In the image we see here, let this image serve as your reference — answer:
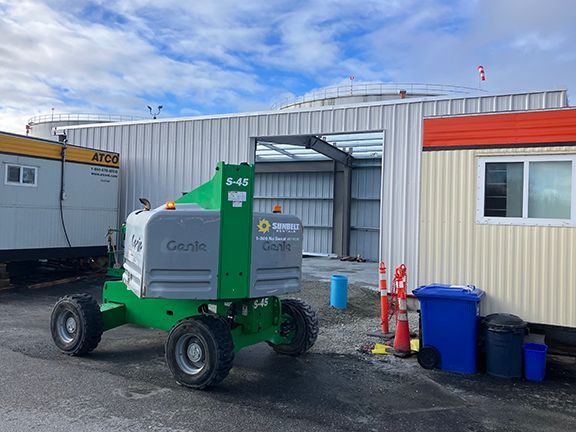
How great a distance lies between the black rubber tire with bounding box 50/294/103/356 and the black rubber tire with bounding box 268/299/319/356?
88.4 inches

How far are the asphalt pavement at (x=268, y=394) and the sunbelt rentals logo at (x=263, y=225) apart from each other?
1.70m

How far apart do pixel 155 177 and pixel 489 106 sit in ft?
30.2

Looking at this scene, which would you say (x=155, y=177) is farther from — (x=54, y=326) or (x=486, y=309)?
(x=486, y=309)

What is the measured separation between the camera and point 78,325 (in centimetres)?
640

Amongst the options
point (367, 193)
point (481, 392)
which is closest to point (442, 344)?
point (481, 392)

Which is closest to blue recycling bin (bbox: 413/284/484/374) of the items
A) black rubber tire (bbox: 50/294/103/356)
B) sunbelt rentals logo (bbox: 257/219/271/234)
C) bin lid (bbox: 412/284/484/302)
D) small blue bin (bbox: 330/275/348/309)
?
bin lid (bbox: 412/284/484/302)

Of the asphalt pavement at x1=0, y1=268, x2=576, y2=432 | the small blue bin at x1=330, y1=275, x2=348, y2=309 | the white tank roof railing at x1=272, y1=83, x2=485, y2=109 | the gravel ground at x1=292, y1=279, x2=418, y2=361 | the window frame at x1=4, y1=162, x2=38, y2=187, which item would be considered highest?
the white tank roof railing at x1=272, y1=83, x2=485, y2=109

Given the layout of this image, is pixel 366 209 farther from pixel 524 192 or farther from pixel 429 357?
pixel 429 357

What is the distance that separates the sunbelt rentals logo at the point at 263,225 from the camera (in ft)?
18.5

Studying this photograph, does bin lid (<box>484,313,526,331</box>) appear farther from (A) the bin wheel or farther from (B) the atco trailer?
(B) the atco trailer

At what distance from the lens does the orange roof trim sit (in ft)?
21.6

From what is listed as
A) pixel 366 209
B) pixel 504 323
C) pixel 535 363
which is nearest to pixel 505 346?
pixel 504 323

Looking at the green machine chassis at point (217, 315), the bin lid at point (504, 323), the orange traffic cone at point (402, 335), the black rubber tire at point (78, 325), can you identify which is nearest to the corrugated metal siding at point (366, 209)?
the orange traffic cone at point (402, 335)

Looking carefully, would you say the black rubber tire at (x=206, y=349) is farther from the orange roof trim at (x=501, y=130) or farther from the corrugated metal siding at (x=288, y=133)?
the corrugated metal siding at (x=288, y=133)
